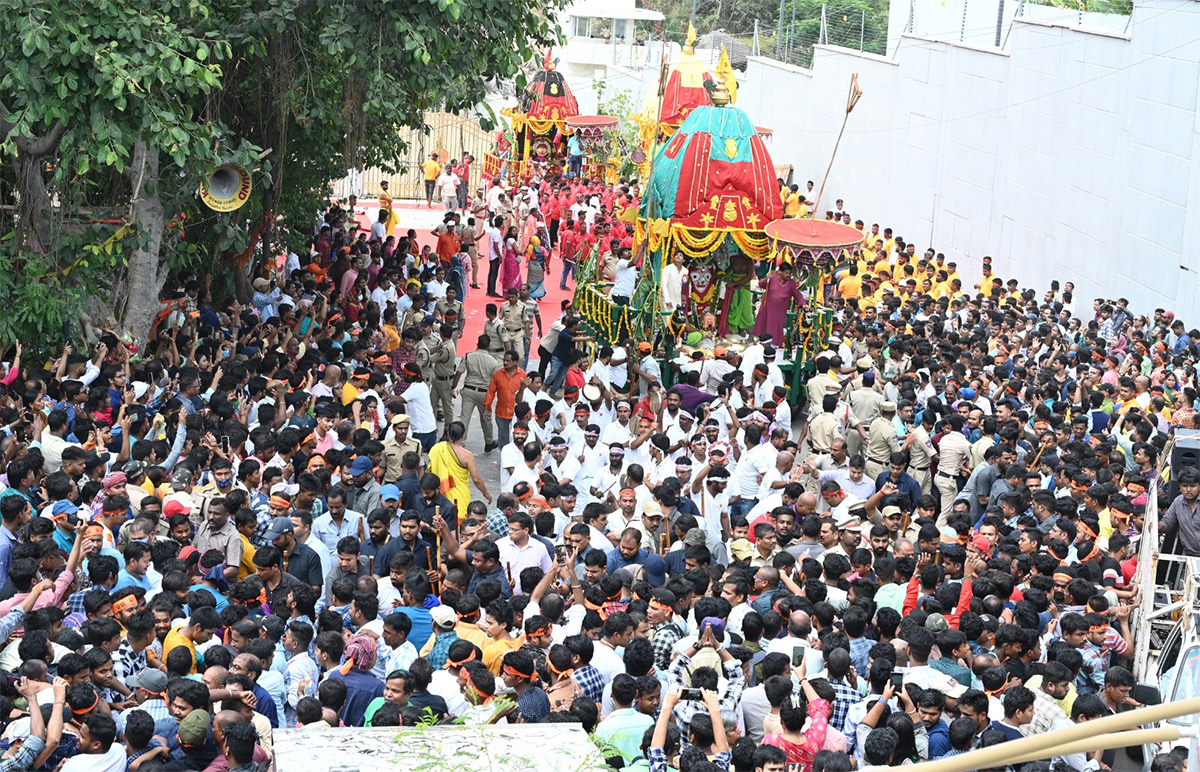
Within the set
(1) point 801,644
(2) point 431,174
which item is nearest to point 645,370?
(1) point 801,644

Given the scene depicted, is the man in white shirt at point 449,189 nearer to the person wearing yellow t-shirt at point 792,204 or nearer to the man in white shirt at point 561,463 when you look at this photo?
the person wearing yellow t-shirt at point 792,204

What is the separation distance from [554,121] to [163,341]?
22.2 meters

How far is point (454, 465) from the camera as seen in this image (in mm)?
11062

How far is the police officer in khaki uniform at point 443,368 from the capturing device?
14.3 meters

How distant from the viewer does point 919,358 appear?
47.7 feet

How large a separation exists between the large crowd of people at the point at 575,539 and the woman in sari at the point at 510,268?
5.11m

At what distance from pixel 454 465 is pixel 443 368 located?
3471mm

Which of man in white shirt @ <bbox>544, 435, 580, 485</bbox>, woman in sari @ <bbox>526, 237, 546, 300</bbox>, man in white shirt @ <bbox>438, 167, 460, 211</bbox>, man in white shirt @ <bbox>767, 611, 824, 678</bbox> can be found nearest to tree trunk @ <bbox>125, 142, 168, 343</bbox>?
man in white shirt @ <bbox>544, 435, 580, 485</bbox>

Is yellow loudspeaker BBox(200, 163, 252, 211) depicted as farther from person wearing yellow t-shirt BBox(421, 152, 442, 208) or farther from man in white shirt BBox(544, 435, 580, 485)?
person wearing yellow t-shirt BBox(421, 152, 442, 208)

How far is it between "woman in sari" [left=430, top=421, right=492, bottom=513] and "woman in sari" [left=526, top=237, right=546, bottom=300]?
372 inches

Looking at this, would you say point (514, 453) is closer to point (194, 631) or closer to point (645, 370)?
point (645, 370)

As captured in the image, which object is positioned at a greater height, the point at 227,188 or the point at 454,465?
the point at 227,188

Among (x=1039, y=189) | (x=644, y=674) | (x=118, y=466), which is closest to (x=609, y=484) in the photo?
(x=118, y=466)

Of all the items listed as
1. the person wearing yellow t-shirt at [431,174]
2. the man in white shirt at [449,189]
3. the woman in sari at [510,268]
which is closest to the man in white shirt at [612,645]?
the woman in sari at [510,268]
